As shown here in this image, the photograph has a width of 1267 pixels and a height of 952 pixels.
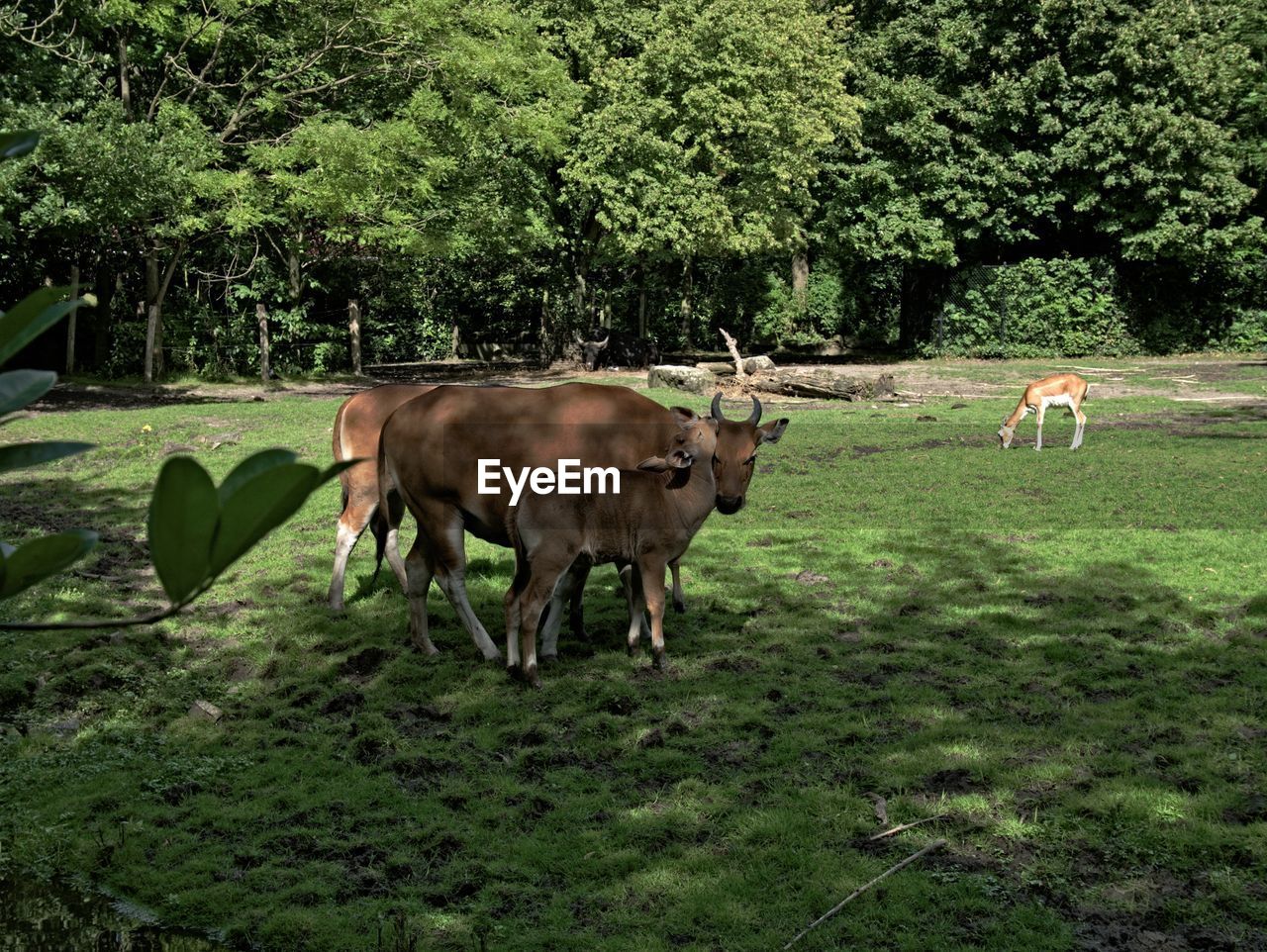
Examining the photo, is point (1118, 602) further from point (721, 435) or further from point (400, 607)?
point (400, 607)

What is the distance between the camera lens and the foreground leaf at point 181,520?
2.77 ft

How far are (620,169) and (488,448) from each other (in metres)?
25.3

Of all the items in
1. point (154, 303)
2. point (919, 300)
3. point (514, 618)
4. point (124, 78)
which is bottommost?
point (514, 618)

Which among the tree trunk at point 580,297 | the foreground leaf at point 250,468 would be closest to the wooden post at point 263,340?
the tree trunk at point 580,297

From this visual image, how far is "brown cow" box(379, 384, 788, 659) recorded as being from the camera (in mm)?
8117

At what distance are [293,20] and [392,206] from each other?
15.7ft

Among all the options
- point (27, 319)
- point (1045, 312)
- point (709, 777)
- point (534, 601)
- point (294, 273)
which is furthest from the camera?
point (1045, 312)

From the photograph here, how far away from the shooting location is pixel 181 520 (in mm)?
845

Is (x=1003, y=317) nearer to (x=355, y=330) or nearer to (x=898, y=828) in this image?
(x=355, y=330)

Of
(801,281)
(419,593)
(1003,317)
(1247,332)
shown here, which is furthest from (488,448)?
(801,281)

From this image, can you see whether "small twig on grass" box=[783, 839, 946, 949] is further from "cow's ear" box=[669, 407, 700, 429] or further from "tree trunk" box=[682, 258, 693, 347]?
"tree trunk" box=[682, 258, 693, 347]

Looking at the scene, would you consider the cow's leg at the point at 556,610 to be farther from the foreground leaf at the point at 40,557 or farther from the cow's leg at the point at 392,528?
the foreground leaf at the point at 40,557

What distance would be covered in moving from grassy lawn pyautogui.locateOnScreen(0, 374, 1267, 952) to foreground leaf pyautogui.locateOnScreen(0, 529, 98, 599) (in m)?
4.20

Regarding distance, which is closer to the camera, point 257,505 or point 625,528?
point 257,505
